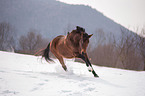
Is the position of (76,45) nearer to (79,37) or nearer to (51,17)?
(79,37)

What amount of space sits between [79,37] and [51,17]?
96.3 meters

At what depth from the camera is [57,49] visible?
4.29 m

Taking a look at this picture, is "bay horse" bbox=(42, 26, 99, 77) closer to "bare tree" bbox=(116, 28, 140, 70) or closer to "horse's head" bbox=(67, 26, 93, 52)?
"horse's head" bbox=(67, 26, 93, 52)

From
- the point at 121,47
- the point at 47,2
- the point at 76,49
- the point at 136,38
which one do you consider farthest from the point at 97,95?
the point at 47,2

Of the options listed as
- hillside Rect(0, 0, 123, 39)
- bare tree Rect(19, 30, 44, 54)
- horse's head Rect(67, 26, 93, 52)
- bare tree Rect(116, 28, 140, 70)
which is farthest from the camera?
hillside Rect(0, 0, 123, 39)

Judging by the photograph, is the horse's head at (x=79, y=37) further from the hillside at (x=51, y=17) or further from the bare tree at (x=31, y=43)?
the hillside at (x=51, y=17)

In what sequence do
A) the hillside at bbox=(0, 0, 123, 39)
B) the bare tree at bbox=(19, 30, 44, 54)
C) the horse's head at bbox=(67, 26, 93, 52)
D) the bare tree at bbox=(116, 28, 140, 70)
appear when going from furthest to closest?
the hillside at bbox=(0, 0, 123, 39) → the bare tree at bbox=(19, 30, 44, 54) → the bare tree at bbox=(116, 28, 140, 70) → the horse's head at bbox=(67, 26, 93, 52)

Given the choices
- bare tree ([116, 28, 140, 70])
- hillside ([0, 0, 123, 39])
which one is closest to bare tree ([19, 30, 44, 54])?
bare tree ([116, 28, 140, 70])

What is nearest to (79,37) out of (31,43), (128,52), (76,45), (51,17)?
(76,45)

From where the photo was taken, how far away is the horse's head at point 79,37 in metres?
3.38

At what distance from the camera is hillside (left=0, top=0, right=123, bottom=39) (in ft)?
255

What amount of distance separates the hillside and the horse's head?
70911 millimetres

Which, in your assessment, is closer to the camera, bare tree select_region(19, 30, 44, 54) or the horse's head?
the horse's head

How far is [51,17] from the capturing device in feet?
311
